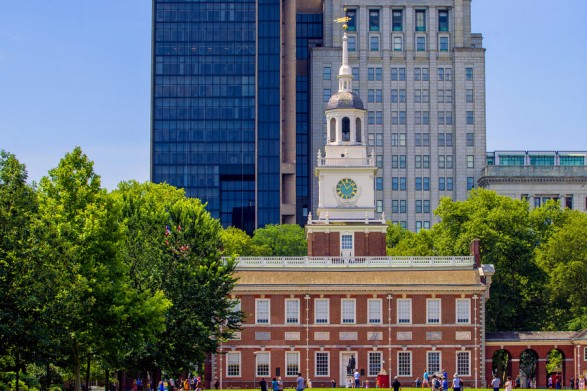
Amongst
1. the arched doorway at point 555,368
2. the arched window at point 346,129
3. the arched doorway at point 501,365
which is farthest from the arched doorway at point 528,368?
the arched window at point 346,129

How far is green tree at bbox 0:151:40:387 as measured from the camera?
70.8 metres

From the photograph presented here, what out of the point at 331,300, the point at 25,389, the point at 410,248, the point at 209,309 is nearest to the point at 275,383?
the point at 209,309

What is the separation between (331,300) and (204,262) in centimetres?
1819

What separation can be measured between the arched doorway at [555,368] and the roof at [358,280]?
8.54 meters

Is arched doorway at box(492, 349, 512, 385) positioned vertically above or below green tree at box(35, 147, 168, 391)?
below

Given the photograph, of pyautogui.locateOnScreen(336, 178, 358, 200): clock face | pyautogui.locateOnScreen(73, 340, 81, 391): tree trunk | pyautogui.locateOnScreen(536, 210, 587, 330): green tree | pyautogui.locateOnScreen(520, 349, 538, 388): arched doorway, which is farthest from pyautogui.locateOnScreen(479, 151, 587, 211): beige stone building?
pyautogui.locateOnScreen(73, 340, 81, 391): tree trunk

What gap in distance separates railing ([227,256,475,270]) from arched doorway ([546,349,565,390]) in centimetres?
1039

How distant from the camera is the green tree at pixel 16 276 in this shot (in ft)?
232

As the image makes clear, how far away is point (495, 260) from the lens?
12638 cm

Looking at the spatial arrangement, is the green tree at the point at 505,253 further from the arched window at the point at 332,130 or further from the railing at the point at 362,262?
the arched window at the point at 332,130

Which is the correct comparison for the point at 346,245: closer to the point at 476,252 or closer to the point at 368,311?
the point at 368,311

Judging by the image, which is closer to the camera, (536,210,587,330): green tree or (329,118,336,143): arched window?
(329,118,336,143): arched window

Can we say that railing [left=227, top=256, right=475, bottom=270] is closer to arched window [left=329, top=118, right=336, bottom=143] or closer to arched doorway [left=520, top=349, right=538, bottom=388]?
arched window [left=329, top=118, right=336, bottom=143]

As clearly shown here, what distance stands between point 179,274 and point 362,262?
917 inches
